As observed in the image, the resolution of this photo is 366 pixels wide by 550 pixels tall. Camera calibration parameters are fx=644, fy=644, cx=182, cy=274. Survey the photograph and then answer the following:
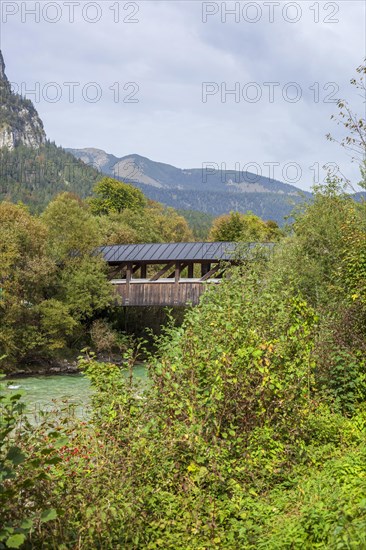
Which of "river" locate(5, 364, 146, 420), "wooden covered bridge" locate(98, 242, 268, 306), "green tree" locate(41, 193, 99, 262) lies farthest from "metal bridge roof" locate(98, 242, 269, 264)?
"river" locate(5, 364, 146, 420)

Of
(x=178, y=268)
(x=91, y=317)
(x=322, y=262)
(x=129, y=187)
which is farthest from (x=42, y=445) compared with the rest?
(x=129, y=187)

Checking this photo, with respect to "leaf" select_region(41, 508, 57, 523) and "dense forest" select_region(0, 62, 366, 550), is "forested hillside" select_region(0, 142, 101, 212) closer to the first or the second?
"dense forest" select_region(0, 62, 366, 550)

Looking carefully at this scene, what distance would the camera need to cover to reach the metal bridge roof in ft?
89.3

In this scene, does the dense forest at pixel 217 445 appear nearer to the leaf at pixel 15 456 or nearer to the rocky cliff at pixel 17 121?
the leaf at pixel 15 456

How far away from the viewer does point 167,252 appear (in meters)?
28.3

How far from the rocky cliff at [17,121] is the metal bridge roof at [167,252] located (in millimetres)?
127856

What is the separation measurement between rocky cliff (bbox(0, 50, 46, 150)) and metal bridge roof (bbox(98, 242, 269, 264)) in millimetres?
127856

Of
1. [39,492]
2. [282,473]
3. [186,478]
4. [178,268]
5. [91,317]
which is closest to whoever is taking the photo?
[39,492]

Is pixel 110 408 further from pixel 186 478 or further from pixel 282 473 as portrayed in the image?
pixel 282 473

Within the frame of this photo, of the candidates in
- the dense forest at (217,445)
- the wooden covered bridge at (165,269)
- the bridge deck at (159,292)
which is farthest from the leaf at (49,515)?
the bridge deck at (159,292)

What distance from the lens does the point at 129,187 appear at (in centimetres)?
6084

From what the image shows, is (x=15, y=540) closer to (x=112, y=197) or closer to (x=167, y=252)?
(x=167, y=252)

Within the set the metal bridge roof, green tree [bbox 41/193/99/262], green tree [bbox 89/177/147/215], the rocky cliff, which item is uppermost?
the rocky cliff

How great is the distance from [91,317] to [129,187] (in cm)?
3222
